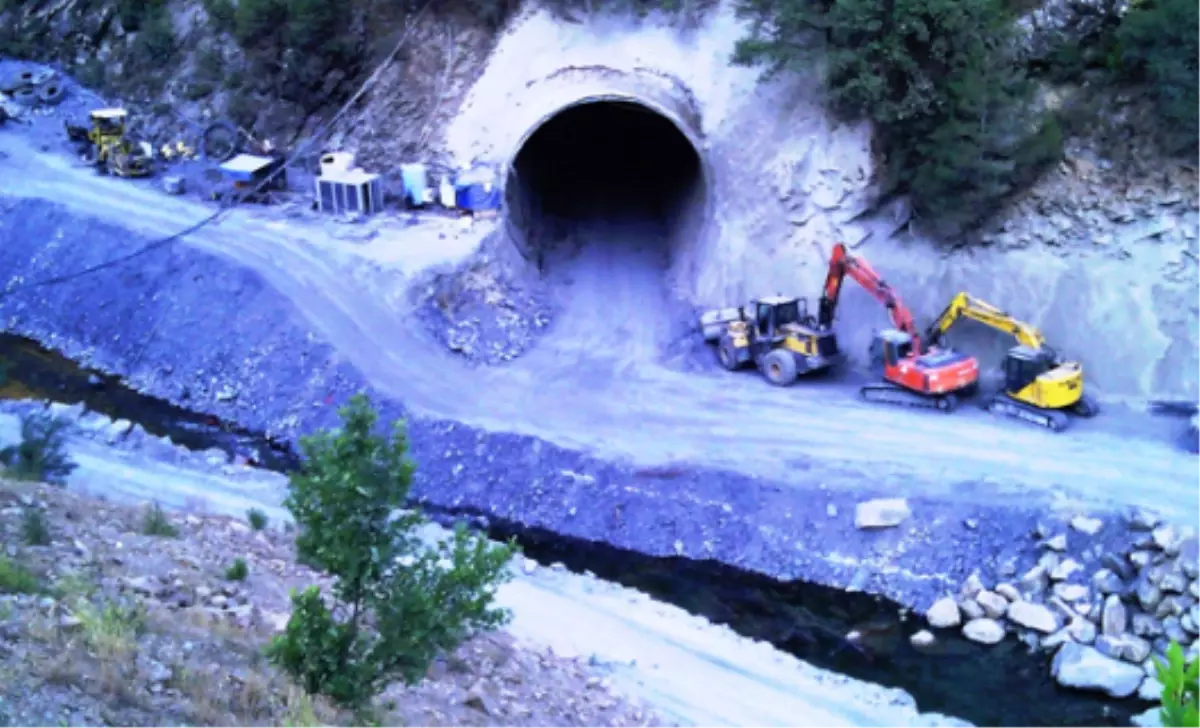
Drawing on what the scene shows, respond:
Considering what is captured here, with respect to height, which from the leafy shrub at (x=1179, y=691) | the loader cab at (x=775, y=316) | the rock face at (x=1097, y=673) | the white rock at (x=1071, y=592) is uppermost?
the loader cab at (x=775, y=316)

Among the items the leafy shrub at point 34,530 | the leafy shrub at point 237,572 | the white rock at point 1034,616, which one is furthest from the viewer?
the white rock at point 1034,616

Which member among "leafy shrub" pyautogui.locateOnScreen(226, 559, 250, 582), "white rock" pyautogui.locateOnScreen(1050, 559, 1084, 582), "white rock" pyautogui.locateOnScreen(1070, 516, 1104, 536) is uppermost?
"leafy shrub" pyautogui.locateOnScreen(226, 559, 250, 582)

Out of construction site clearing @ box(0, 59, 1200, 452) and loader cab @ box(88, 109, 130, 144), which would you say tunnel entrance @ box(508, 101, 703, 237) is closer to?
construction site clearing @ box(0, 59, 1200, 452)

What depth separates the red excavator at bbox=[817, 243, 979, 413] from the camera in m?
20.7

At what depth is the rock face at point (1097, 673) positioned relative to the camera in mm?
15328

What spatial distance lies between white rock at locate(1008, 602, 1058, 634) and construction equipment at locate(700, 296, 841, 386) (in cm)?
654

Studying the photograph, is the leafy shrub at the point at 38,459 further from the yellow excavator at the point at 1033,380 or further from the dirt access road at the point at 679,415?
the yellow excavator at the point at 1033,380

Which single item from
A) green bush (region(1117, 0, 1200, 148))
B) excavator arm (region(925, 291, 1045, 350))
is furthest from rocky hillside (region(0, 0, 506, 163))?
green bush (region(1117, 0, 1200, 148))

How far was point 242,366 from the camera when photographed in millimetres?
23344

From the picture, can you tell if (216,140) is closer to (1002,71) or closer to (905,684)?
(1002,71)

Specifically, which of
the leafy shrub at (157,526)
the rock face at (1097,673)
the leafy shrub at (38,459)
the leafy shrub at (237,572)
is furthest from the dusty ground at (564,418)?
the leafy shrub at (237,572)

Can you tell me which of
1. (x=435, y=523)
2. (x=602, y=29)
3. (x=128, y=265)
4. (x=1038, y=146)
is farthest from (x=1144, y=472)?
(x=128, y=265)

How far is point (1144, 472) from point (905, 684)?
5944mm

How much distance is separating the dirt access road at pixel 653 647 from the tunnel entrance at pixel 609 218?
24.9ft
